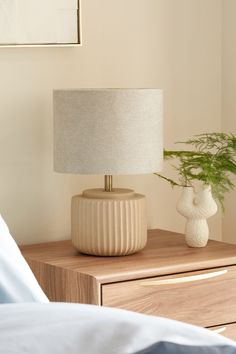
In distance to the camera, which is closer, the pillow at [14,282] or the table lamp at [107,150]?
the pillow at [14,282]

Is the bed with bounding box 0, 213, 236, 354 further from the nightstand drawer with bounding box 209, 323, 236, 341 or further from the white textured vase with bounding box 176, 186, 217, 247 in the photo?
the white textured vase with bounding box 176, 186, 217, 247

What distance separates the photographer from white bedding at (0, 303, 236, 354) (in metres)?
1.54

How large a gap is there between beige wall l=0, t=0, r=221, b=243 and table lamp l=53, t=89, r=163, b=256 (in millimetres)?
250

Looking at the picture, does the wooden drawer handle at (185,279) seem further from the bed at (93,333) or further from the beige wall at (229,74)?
the bed at (93,333)

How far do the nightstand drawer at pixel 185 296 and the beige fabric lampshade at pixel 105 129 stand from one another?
0.33 metres

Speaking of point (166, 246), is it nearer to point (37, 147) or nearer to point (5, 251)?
point (37, 147)

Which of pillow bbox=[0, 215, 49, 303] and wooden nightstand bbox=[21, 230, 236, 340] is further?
wooden nightstand bbox=[21, 230, 236, 340]

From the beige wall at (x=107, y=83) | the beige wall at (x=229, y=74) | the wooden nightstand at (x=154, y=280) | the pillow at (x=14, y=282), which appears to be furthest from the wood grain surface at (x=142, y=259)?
the beige wall at (x=229, y=74)

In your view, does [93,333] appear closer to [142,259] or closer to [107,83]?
[142,259]

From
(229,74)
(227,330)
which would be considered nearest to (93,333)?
(227,330)

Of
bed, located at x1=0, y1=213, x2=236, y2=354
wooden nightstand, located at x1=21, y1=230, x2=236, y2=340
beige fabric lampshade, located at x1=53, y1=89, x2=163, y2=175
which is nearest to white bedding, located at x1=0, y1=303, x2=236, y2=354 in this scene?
bed, located at x1=0, y1=213, x2=236, y2=354

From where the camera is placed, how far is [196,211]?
3.05m

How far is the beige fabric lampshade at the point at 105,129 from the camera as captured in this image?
2770 mm

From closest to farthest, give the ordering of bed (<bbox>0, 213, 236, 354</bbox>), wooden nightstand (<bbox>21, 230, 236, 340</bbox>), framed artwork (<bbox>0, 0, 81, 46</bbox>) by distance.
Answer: bed (<bbox>0, 213, 236, 354</bbox>), wooden nightstand (<bbox>21, 230, 236, 340</bbox>), framed artwork (<bbox>0, 0, 81, 46</bbox>)
